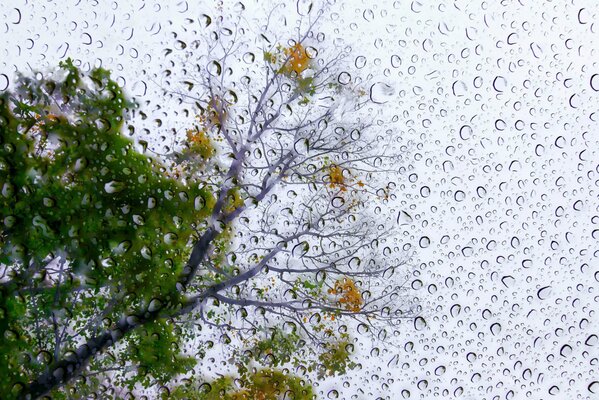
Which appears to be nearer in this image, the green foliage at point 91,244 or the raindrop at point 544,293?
the green foliage at point 91,244

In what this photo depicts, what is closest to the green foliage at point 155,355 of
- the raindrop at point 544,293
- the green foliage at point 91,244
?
the green foliage at point 91,244

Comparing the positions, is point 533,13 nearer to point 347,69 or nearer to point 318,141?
point 347,69

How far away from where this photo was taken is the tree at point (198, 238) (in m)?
1.65

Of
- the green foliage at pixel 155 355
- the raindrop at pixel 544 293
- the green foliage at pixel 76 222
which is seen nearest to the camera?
the green foliage at pixel 76 222

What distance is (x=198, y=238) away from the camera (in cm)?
203

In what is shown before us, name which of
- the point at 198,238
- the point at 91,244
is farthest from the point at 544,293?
the point at 91,244

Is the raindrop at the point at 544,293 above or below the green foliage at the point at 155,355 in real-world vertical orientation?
above

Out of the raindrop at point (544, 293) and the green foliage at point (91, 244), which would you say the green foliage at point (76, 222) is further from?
the raindrop at point (544, 293)

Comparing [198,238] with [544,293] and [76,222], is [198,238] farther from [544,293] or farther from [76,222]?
[544,293]

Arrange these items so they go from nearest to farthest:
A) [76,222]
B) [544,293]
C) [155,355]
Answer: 1. [76,222]
2. [155,355]
3. [544,293]

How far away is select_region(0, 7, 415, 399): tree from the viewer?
5.40ft

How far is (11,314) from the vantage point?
5.12 feet

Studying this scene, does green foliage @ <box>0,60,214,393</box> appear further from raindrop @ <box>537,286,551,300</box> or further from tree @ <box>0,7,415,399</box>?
raindrop @ <box>537,286,551,300</box>

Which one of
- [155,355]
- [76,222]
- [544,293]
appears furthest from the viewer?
[544,293]
